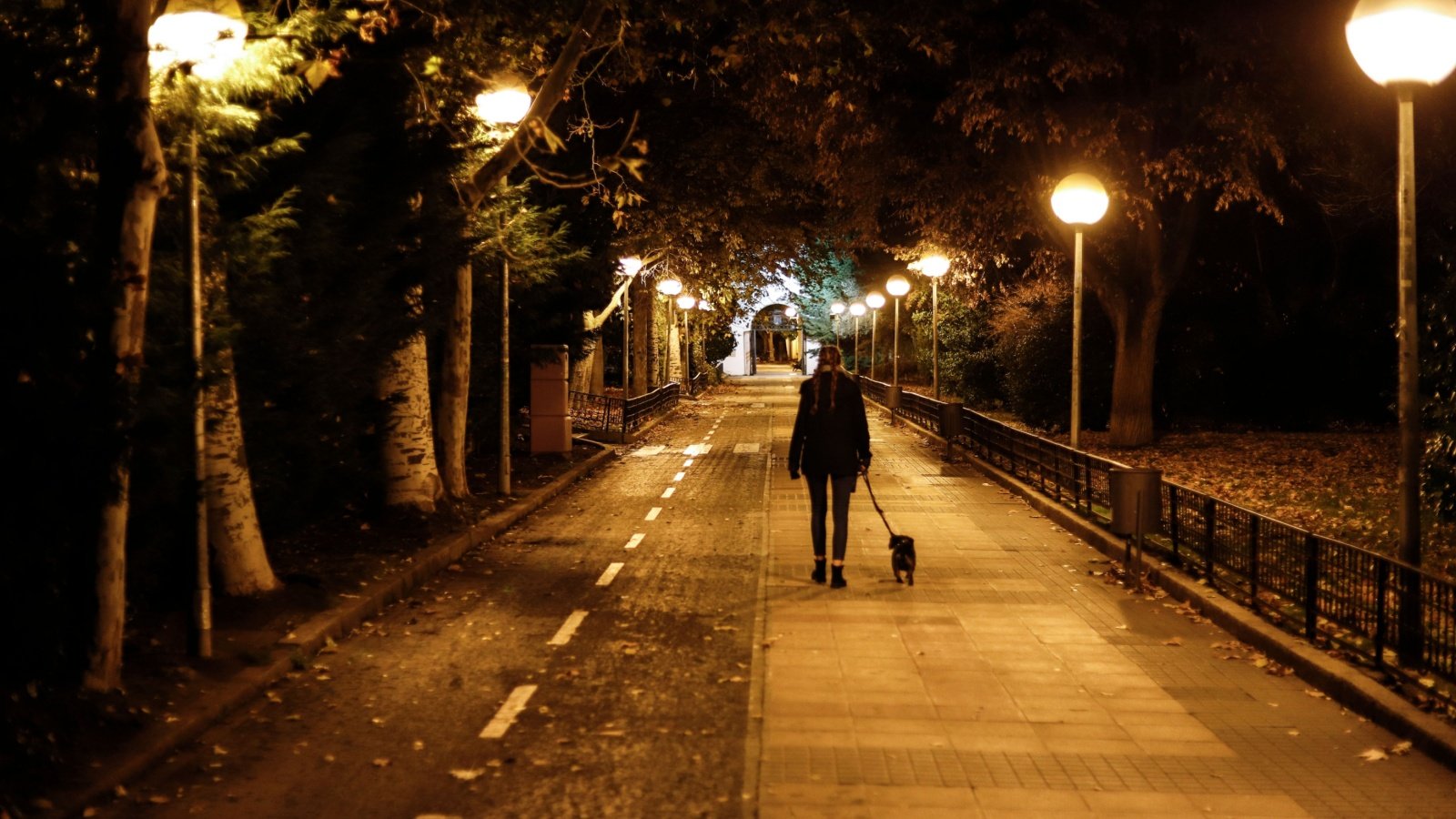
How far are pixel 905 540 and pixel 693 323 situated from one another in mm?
52299

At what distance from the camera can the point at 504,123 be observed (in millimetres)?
15219

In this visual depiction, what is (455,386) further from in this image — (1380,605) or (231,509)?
(1380,605)

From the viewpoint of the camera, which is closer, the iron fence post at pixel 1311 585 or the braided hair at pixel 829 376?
the iron fence post at pixel 1311 585

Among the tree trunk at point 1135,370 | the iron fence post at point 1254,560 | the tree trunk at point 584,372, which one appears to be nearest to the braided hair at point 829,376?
the iron fence post at point 1254,560

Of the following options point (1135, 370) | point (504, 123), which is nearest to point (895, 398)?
point (1135, 370)

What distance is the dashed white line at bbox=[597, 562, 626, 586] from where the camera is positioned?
1157 centimetres

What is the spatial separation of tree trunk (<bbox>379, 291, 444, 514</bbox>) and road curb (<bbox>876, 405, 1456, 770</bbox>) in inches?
288

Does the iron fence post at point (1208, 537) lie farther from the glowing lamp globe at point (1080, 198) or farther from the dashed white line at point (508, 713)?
the dashed white line at point (508, 713)

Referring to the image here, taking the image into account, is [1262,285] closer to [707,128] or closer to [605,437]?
[707,128]

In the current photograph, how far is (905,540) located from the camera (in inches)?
441

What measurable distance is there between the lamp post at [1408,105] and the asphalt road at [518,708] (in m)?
4.13

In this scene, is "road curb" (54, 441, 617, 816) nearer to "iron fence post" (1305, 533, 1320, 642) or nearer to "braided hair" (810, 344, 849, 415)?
"braided hair" (810, 344, 849, 415)

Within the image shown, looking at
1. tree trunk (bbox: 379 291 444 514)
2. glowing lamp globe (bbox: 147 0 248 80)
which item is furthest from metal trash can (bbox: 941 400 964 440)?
glowing lamp globe (bbox: 147 0 248 80)

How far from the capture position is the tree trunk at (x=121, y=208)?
6.82 m
